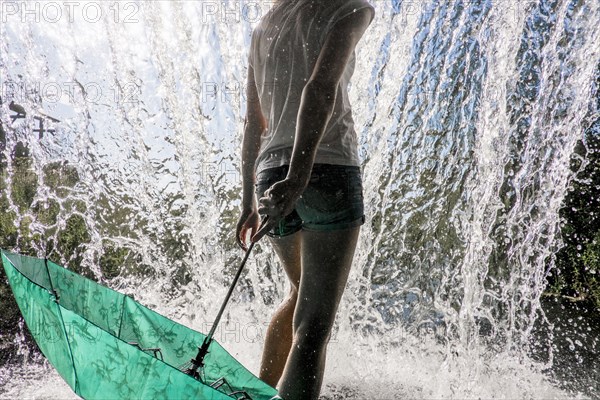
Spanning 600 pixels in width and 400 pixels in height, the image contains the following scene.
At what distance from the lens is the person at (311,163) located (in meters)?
1.19

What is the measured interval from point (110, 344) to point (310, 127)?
0.63m

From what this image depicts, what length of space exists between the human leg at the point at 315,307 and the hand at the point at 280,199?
0.13 metres

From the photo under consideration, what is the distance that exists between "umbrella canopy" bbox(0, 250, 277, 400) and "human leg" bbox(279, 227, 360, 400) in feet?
0.25

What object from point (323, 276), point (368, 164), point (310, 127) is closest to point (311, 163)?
point (310, 127)

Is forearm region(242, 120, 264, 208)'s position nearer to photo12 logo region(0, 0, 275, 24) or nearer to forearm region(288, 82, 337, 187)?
forearm region(288, 82, 337, 187)

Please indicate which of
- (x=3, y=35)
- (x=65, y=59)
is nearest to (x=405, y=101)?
(x=65, y=59)

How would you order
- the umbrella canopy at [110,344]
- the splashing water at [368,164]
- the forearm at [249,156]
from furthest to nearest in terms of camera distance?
the splashing water at [368,164] → the forearm at [249,156] → the umbrella canopy at [110,344]

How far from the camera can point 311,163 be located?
46.7 inches

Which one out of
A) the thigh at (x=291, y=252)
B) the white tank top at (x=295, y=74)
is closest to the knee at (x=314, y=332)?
the thigh at (x=291, y=252)

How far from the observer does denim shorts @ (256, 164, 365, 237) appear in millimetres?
1242

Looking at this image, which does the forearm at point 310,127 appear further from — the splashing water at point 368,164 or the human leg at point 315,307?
the splashing water at point 368,164

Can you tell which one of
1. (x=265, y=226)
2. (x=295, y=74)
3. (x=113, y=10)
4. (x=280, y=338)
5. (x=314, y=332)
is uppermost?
(x=113, y=10)

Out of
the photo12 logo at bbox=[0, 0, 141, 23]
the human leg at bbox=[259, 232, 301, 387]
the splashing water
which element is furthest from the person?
the photo12 logo at bbox=[0, 0, 141, 23]

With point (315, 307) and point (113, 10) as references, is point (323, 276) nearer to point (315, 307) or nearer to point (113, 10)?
point (315, 307)
